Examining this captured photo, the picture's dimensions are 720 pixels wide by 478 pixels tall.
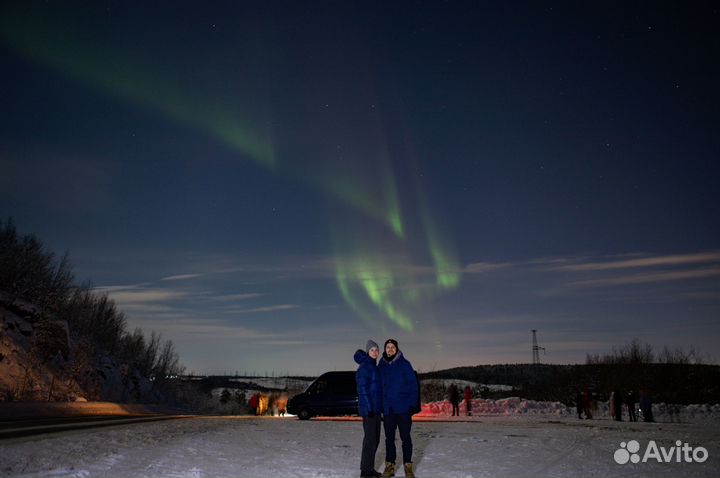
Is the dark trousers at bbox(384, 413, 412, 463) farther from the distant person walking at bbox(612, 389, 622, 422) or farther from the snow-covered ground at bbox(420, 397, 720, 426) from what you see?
the snow-covered ground at bbox(420, 397, 720, 426)

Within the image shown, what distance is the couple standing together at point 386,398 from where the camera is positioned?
344 inches

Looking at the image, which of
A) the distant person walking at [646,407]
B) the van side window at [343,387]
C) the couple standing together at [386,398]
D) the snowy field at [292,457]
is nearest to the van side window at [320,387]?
the van side window at [343,387]

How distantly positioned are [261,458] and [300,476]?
216cm

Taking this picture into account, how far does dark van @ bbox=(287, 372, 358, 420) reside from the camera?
26.0 m

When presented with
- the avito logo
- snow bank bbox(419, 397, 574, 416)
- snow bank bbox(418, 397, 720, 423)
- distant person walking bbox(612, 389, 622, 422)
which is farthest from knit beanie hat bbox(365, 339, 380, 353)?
snow bank bbox(419, 397, 574, 416)

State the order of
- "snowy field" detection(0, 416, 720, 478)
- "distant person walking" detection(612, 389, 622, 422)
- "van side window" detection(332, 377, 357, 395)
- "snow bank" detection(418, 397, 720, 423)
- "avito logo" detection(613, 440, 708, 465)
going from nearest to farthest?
"snowy field" detection(0, 416, 720, 478), "avito logo" detection(613, 440, 708, 465), "van side window" detection(332, 377, 357, 395), "distant person walking" detection(612, 389, 622, 422), "snow bank" detection(418, 397, 720, 423)

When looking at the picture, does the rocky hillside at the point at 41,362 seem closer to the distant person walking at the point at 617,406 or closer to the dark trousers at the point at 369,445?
the distant person walking at the point at 617,406

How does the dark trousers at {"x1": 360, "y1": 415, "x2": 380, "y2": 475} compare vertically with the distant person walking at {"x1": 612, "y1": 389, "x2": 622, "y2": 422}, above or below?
below

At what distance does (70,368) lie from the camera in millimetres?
46688

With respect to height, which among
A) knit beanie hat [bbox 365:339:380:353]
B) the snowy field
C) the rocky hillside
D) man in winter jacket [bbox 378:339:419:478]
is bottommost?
the snowy field

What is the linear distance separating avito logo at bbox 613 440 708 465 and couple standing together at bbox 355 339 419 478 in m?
4.65

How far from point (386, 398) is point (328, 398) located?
18.0 metres

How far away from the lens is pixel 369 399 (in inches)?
344

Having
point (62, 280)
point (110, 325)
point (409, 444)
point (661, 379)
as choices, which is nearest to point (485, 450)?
point (409, 444)
